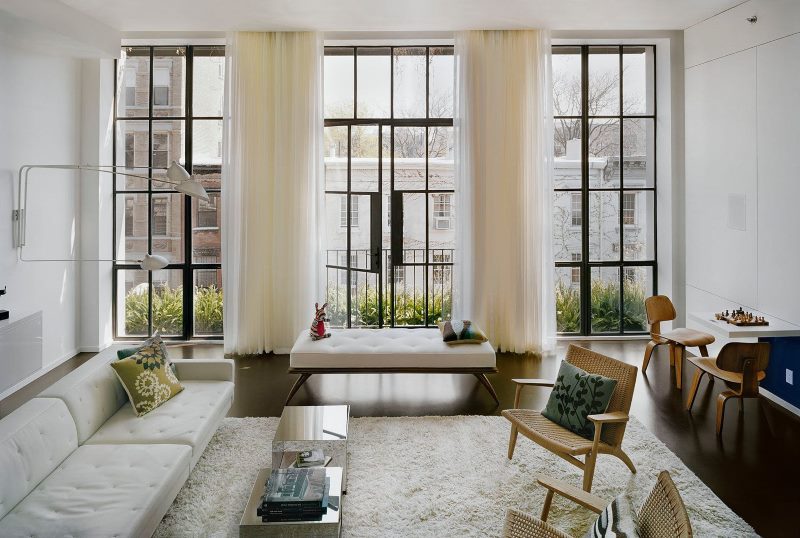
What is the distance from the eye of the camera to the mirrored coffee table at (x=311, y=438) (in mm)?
3627

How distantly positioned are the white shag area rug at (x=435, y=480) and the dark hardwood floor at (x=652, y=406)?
0.70ft

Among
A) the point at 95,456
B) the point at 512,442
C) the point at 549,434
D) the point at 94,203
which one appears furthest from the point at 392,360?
the point at 94,203

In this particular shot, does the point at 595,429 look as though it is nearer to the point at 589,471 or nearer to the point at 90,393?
the point at 589,471

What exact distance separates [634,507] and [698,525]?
353 mm

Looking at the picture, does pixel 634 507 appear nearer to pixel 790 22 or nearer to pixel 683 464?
pixel 683 464

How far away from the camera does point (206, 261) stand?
24.3 feet

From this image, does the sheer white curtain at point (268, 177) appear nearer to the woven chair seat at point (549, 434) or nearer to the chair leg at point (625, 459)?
the woven chair seat at point (549, 434)

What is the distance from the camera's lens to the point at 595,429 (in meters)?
3.58

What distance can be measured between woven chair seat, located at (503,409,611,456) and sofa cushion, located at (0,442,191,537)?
2.07m

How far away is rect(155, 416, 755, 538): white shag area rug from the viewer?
10.8 ft

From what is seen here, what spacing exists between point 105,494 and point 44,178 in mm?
4379

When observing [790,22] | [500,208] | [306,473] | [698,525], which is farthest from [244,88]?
[698,525]

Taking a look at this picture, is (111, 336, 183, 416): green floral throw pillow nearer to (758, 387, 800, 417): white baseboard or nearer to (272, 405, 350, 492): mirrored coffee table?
(272, 405, 350, 492): mirrored coffee table

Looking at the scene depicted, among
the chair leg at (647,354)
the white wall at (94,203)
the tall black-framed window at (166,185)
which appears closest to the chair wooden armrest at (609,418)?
the chair leg at (647,354)
